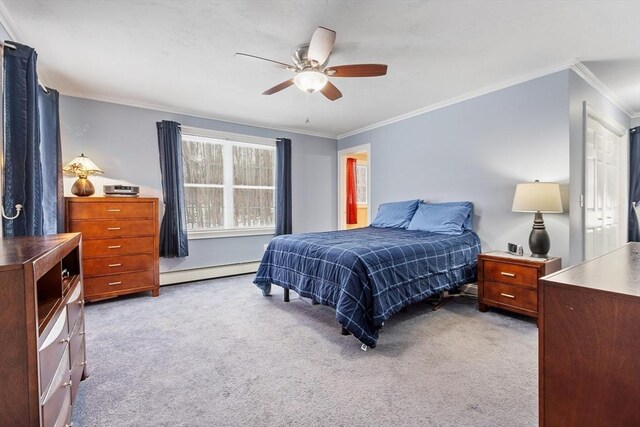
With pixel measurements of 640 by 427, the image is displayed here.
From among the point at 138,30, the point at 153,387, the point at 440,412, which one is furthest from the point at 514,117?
the point at 153,387

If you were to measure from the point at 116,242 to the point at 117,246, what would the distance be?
0.05m

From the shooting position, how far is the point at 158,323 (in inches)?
109

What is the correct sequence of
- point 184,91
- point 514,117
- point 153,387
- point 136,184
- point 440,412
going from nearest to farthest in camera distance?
point 440,412 → point 153,387 → point 514,117 → point 184,91 → point 136,184

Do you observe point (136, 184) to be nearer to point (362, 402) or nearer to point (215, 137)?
point (215, 137)

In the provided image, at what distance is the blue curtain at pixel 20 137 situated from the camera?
193cm

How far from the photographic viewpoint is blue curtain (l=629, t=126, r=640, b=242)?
160 inches

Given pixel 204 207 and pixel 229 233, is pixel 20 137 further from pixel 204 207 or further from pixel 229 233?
pixel 229 233

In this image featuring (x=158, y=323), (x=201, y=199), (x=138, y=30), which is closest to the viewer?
(x=138, y=30)

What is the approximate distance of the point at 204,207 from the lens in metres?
4.45

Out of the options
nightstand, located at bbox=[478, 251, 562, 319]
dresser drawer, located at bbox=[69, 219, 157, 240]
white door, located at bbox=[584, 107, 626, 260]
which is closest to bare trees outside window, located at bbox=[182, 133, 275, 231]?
dresser drawer, located at bbox=[69, 219, 157, 240]

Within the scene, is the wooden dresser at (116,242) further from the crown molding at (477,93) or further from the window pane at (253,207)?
the crown molding at (477,93)

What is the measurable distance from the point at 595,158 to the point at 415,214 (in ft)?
6.60

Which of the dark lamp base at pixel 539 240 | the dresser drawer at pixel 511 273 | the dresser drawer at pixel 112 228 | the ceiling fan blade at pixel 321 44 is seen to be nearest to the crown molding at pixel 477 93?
the dark lamp base at pixel 539 240

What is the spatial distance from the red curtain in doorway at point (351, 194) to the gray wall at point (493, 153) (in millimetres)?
1830
